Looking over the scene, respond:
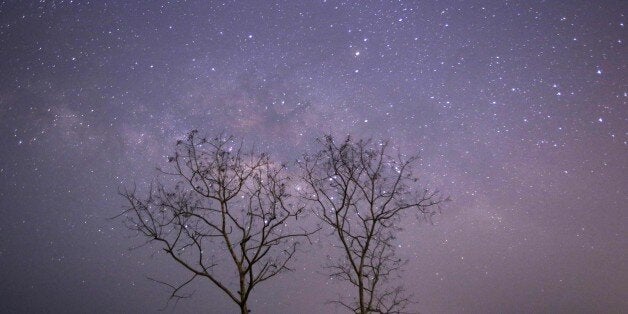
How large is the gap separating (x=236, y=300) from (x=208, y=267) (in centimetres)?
117

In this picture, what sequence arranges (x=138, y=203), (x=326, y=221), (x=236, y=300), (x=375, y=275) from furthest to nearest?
(x=375, y=275)
(x=326, y=221)
(x=138, y=203)
(x=236, y=300)

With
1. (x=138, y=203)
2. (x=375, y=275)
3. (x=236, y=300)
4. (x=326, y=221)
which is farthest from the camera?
(x=375, y=275)

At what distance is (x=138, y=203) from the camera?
1045cm

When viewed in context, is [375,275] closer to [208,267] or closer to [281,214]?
[281,214]

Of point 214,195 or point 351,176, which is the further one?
point 351,176

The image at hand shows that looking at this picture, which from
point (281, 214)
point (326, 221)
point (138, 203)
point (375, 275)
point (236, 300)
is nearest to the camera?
point (236, 300)

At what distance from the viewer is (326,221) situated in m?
12.6

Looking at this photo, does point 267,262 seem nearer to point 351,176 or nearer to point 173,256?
point 173,256

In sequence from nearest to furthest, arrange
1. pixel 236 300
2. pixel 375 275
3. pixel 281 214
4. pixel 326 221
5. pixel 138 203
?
pixel 236 300 < pixel 138 203 < pixel 281 214 < pixel 326 221 < pixel 375 275

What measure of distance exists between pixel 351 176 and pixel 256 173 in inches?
137

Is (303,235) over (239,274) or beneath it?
over

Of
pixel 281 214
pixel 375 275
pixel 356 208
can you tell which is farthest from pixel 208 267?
pixel 375 275

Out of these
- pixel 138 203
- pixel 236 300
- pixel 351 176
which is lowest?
pixel 236 300

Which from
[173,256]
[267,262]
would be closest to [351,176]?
[267,262]
